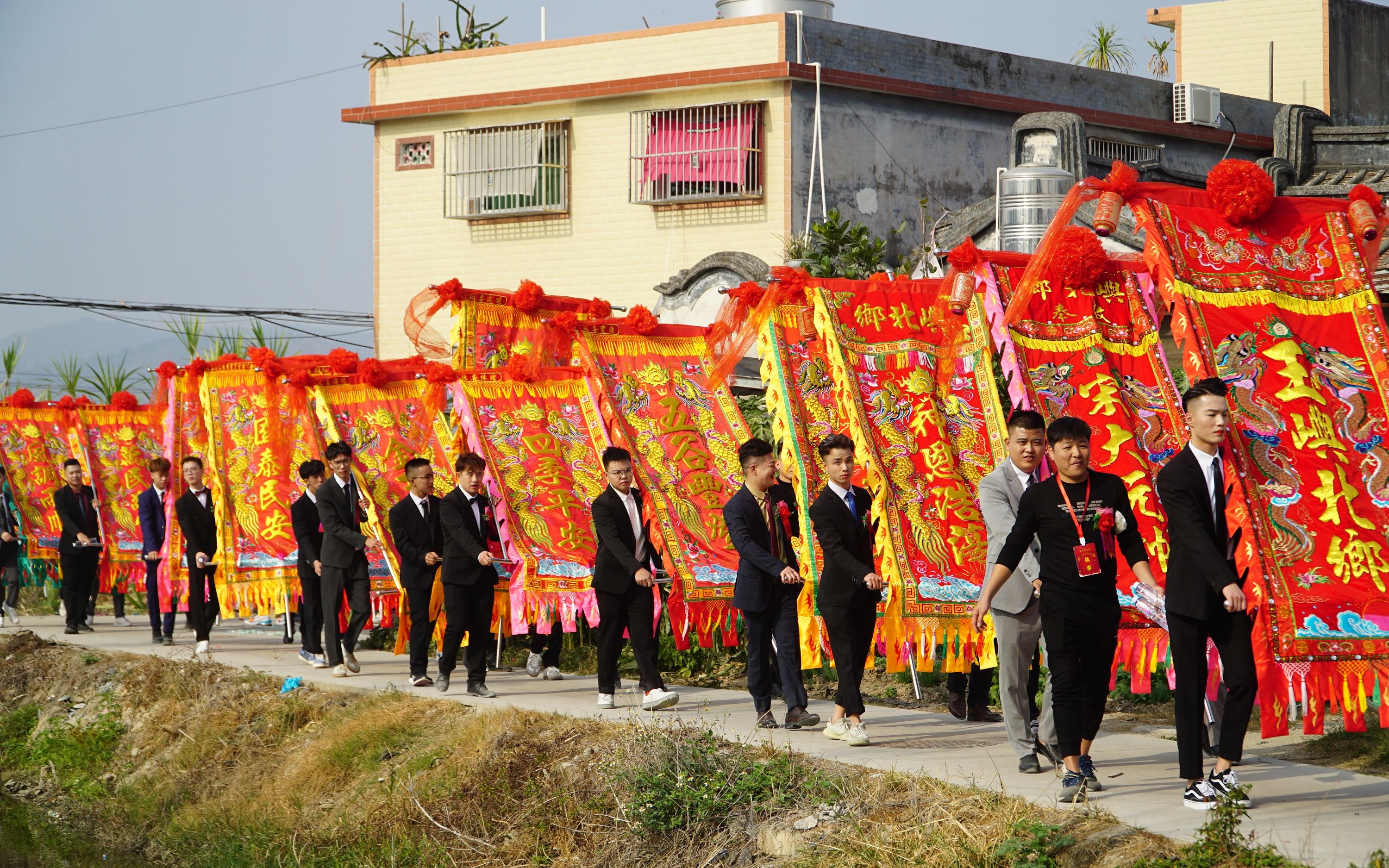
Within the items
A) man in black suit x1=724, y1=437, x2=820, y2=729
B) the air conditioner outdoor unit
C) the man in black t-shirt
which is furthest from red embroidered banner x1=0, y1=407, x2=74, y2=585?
the air conditioner outdoor unit

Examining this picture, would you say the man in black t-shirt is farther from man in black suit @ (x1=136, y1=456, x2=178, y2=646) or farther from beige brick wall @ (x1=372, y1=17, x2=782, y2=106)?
beige brick wall @ (x1=372, y1=17, x2=782, y2=106)

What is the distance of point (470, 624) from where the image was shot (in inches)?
409

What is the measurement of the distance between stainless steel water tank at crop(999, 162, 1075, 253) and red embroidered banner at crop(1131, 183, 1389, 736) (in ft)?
17.4

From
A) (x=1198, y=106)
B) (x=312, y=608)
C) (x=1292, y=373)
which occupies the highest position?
(x=1198, y=106)

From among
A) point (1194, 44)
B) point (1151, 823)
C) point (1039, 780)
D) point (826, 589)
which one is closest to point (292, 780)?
point (826, 589)

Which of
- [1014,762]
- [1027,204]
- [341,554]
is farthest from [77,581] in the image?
[1014,762]

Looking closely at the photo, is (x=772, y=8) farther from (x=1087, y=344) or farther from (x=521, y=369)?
(x=1087, y=344)

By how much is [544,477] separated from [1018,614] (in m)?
4.76

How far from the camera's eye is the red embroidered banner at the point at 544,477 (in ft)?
34.4

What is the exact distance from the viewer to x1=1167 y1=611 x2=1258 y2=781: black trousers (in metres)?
6.11

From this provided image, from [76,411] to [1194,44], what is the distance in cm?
1928

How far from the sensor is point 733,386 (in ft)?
42.5

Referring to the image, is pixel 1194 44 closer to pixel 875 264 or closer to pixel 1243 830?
pixel 875 264

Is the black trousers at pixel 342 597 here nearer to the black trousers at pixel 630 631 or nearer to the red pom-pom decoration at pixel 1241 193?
the black trousers at pixel 630 631
